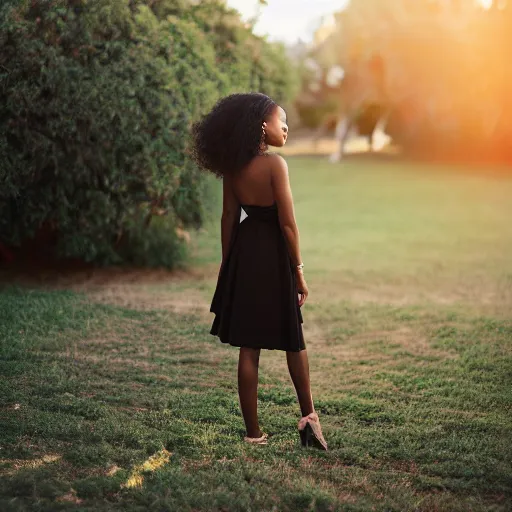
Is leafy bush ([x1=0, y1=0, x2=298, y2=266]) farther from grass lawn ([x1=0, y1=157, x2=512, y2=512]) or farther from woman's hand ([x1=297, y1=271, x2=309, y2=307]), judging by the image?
woman's hand ([x1=297, y1=271, x2=309, y2=307])

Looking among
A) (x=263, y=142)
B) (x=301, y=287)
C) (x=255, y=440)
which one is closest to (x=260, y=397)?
(x=255, y=440)

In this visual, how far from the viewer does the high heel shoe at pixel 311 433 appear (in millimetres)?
4426

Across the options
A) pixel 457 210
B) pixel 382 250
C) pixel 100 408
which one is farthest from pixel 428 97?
pixel 100 408

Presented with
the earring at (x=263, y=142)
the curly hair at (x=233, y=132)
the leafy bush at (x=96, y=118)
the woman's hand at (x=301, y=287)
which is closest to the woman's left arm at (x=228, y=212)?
the curly hair at (x=233, y=132)

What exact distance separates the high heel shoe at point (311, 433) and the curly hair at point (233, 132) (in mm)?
1465

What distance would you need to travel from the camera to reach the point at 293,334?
4.32m

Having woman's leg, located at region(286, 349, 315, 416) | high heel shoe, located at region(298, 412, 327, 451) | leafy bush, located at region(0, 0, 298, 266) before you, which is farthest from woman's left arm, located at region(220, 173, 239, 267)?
leafy bush, located at region(0, 0, 298, 266)

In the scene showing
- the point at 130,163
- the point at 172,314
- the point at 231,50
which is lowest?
the point at 172,314

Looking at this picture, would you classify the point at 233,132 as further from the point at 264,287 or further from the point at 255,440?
the point at 255,440

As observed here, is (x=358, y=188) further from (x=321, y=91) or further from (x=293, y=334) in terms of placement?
(x=293, y=334)

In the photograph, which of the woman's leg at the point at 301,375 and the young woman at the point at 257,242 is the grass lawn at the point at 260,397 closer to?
the woman's leg at the point at 301,375

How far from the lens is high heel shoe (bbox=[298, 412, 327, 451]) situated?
4.43 m

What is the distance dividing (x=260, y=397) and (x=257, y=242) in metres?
1.56

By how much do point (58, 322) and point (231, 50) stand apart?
6090mm
